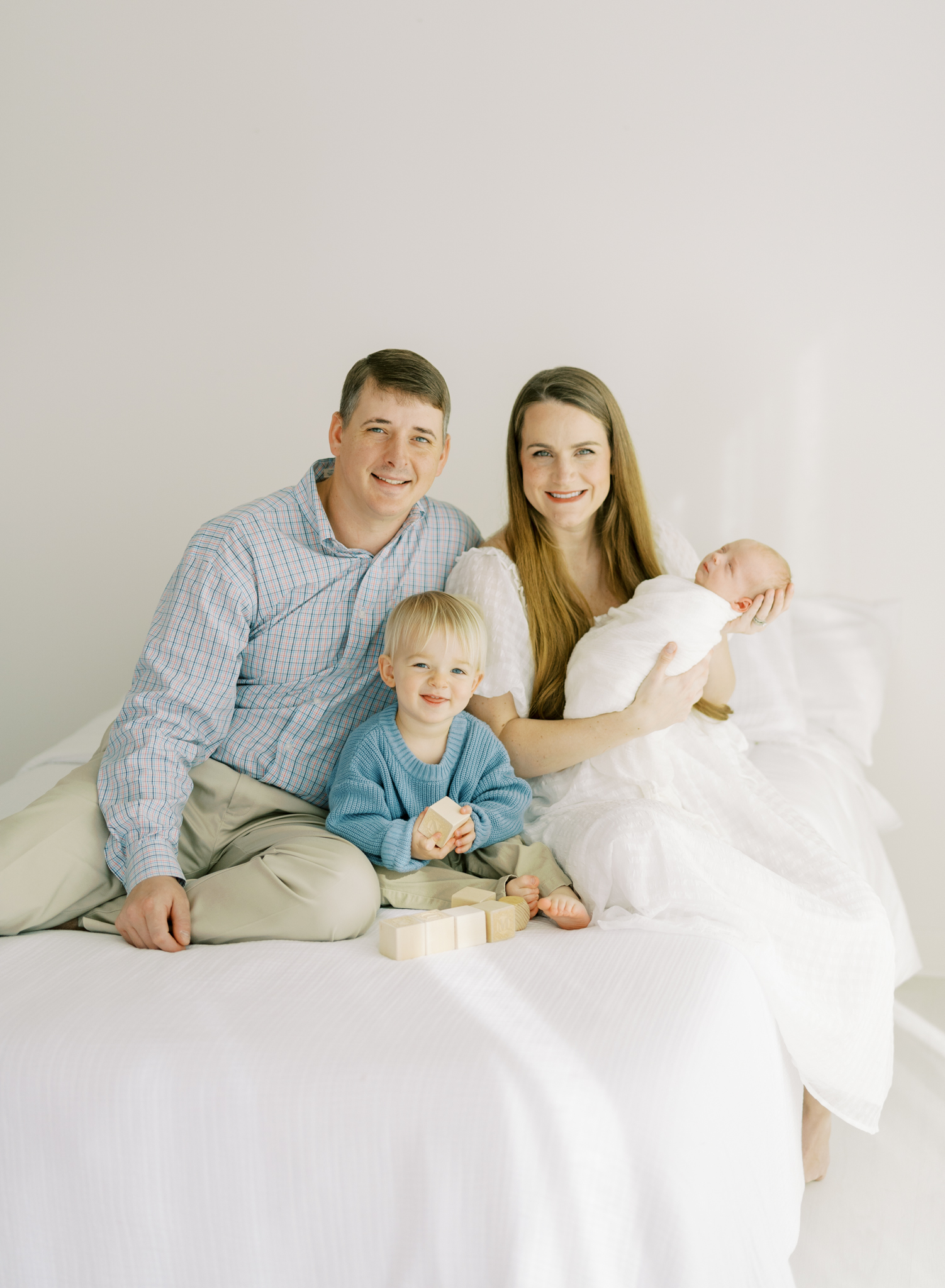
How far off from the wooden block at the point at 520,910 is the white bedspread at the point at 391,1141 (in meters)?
0.24

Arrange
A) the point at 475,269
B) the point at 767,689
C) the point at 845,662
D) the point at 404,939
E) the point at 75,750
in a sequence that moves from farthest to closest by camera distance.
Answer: the point at 475,269 → the point at 845,662 → the point at 767,689 → the point at 75,750 → the point at 404,939

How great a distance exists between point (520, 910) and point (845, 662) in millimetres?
1323

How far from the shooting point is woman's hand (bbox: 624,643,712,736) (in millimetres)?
1630

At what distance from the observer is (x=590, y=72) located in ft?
8.05

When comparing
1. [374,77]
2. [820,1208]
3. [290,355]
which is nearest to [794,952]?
[820,1208]

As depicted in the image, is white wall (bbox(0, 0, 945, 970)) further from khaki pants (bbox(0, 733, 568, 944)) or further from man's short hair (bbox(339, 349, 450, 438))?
khaki pants (bbox(0, 733, 568, 944))

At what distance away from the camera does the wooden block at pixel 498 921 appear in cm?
130

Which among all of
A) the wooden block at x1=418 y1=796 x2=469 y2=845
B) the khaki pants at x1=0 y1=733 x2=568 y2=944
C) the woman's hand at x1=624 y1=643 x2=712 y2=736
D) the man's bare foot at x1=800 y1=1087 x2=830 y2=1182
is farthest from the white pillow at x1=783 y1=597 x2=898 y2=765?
the wooden block at x1=418 y1=796 x2=469 y2=845

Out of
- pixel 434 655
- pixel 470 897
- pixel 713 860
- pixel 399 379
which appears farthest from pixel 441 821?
pixel 399 379

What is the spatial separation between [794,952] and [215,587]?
1.02 metres

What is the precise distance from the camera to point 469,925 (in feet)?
4.18

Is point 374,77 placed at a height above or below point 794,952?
above

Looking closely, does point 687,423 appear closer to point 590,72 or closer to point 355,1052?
point 590,72

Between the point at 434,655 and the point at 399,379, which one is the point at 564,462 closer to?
the point at 399,379
